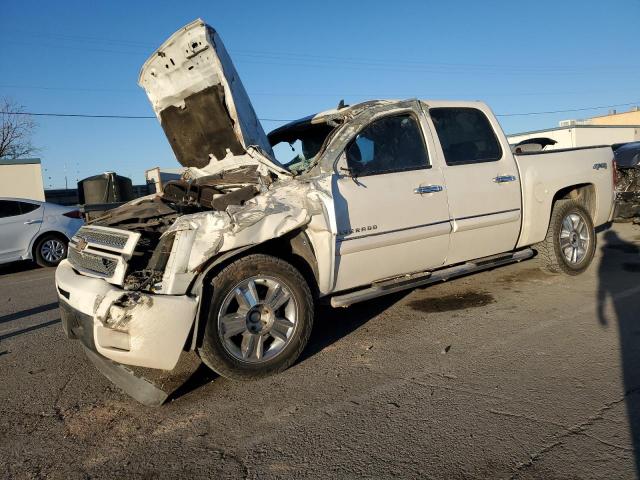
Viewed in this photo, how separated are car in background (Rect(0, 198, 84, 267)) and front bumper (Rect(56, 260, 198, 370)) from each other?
778 cm

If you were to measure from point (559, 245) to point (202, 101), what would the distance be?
13.9 feet

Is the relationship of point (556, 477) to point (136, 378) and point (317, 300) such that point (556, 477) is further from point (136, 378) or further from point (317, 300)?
point (136, 378)

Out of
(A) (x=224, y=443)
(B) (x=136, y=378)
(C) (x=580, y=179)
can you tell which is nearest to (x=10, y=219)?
(B) (x=136, y=378)

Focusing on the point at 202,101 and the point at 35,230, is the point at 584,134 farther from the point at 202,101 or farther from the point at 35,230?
the point at 202,101

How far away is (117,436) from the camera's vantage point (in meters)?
3.06

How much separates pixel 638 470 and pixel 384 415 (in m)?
1.29

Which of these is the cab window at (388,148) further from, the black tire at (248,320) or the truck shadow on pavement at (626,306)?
the truck shadow on pavement at (626,306)

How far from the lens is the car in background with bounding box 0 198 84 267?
9.87 metres

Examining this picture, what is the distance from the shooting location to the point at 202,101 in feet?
15.8

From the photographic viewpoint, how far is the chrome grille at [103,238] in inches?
145

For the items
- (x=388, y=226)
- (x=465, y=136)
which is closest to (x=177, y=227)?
(x=388, y=226)

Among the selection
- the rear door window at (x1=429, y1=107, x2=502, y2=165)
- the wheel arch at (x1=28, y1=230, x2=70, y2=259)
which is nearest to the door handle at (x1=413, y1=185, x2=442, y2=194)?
the rear door window at (x1=429, y1=107, x2=502, y2=165)

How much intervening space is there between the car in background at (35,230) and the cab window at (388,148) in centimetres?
821

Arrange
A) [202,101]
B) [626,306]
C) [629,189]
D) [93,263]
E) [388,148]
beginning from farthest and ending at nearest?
[629,189], [626,306], [202,101], [388,148], [93,263]
